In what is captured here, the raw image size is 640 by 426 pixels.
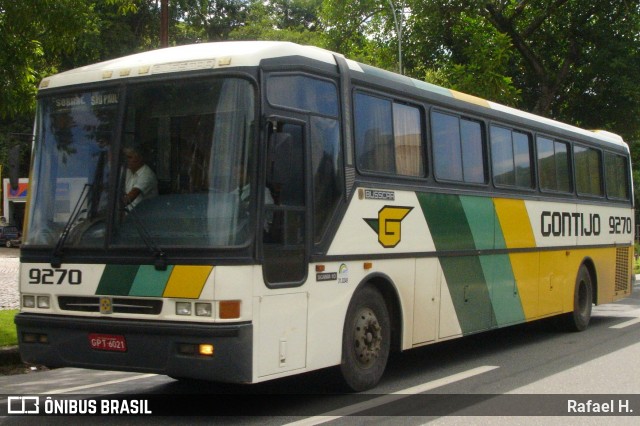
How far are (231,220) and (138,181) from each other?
935 mm

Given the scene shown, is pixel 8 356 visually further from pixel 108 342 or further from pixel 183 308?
pixel 183 308

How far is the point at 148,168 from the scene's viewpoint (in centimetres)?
764

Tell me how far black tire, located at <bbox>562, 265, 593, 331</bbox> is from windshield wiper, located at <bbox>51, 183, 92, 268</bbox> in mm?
9102

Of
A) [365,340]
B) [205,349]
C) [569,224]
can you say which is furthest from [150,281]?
[569,224]

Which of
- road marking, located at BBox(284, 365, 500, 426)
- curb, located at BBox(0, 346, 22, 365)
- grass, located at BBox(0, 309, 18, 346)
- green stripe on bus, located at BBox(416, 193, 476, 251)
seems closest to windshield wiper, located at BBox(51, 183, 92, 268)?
road marking, located at BBox(284, 365, 500, 426)

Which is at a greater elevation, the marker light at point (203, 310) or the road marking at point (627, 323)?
the marker light at point (203, 310)

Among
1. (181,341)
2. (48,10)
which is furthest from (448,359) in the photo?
(48,10)

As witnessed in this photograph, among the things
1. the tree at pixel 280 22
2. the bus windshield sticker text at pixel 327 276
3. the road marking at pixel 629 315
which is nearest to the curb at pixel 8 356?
the bus windshield sticker text at pixel 327 276

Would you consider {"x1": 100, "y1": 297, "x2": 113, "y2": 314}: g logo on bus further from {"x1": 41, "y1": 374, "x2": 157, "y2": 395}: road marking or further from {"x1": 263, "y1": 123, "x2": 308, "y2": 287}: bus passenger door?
{"x1": 41, "y1": 374, "x2": 157, "y2": 395}: road marking

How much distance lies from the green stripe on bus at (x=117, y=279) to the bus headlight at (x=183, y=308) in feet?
1.65

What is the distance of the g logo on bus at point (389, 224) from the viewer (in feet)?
30.3

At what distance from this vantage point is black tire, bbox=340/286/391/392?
8.61 meters

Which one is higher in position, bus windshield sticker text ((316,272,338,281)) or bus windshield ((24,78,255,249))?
bus windshield ((24,78,255,249))

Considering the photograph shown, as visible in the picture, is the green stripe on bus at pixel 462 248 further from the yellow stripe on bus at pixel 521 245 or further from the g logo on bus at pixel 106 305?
the g logo on bus at pixel 106 305
